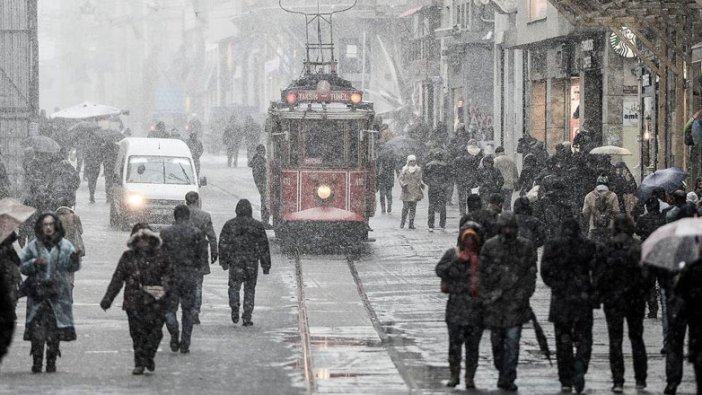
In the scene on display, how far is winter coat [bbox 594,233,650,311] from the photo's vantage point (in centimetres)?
1439

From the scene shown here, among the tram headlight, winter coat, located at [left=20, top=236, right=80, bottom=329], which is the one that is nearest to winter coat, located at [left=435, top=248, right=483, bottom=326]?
winter coat, located at [left=20, top=236, right=80, bottom=329]

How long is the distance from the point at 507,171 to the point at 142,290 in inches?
740

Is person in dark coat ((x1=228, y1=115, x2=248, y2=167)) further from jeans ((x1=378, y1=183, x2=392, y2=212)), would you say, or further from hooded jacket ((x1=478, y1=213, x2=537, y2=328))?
hooded jacket ((x1=478, y1=213, x2=537, y2=328))

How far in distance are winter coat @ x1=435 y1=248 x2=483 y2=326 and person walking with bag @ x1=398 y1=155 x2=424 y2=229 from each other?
751 inches

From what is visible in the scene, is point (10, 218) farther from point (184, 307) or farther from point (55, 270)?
point (184, 307)

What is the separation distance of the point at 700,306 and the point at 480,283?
12.8 ft

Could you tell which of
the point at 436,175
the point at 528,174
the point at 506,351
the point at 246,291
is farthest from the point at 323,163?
the point at 506,351

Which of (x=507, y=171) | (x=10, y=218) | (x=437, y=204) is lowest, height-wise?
(x=437, y=204)

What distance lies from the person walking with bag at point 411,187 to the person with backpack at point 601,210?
431 inches

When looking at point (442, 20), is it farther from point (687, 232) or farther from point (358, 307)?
point (687, 232)

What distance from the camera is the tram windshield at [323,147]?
29.0 metres

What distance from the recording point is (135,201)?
107 ft

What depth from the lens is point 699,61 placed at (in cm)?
3002

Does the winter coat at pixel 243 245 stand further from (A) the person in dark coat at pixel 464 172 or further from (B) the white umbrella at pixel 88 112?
(B) the white umbrella at pixel 88 112
